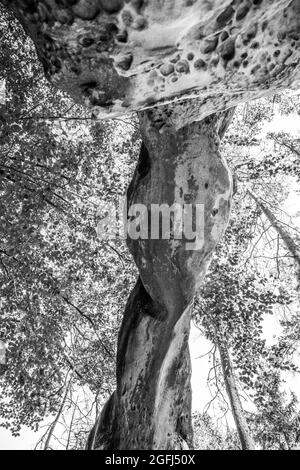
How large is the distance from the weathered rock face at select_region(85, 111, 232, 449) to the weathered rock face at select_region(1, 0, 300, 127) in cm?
112

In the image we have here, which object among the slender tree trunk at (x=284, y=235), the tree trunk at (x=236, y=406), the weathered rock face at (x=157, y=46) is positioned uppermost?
the slender tree trunk at (x=284, y=235)

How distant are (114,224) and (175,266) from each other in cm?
441

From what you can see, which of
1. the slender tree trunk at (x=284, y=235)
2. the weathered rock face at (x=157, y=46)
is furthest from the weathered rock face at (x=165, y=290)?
the slender tree trunk at (x=284, y=235)

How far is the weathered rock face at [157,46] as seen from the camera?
2508 mm

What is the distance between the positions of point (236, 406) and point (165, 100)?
7270 mm

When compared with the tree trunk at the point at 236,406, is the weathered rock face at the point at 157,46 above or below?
above

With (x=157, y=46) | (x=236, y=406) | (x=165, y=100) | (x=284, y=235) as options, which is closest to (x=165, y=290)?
(x=165, y=100)

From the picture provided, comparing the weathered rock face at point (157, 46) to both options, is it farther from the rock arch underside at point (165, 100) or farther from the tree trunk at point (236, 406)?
the tree trunk at point (236, 406)

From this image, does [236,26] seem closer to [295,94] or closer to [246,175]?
[246,175]

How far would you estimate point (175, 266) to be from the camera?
4441 millimetres

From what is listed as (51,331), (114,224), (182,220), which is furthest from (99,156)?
(182,220)

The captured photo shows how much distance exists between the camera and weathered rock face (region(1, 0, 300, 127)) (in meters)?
2.51

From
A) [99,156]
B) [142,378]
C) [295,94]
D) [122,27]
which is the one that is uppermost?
[295,94]

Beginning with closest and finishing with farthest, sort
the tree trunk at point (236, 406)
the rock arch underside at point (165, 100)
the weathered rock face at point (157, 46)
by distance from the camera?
the weathered rock face at point (157, 46), the rock arch underside at point (165, 100), the tree trunk at point (236, 406)
